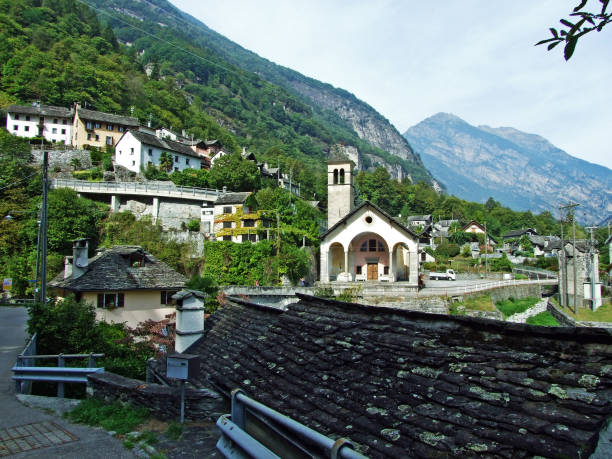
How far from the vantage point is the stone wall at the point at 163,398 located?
6.57 meters

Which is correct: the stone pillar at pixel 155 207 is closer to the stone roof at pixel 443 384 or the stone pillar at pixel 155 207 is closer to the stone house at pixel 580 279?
the stone house at pixel 580 279

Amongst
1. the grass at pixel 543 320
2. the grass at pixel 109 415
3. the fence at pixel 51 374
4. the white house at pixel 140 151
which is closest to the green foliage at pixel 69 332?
the fence at pixel 51 374

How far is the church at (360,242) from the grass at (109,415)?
28.4 meters

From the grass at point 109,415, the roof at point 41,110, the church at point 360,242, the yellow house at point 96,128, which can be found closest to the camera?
the grass at point 109,415

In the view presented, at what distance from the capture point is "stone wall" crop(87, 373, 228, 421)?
259 inches

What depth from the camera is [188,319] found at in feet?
35.2

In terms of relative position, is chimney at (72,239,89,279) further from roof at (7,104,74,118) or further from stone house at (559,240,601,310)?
roof at (7,104,74,118)

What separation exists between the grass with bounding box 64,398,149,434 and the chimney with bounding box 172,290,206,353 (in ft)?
8.24

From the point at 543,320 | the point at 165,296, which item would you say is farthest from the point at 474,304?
the point at 165,296

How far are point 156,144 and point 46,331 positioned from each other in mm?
49866

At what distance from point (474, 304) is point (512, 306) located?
22.9ft

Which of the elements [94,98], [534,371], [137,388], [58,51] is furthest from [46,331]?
[58,51]

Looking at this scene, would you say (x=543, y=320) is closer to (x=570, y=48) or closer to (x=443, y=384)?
(x=443, y=384)

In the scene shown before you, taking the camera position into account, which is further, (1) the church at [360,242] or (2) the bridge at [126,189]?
(2) the bridge at [126,189]
